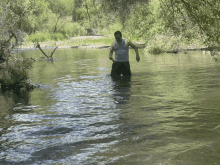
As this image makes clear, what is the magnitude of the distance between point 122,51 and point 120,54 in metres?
0.19

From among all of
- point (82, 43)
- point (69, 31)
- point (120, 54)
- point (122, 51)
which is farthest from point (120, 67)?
point (69, 31)

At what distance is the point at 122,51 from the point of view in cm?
1368

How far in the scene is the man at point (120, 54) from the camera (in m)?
13.4

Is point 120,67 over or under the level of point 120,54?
under

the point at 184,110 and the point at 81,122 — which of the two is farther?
the point at 184,110

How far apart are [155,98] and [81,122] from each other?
3333mm

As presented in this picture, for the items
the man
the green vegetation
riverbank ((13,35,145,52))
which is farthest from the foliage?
riverbank ((13,35,145,52))

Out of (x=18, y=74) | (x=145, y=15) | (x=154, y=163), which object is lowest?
(x=154, y=163)

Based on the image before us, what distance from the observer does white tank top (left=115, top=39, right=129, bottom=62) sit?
13.5 meters

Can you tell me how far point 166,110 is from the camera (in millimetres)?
8547

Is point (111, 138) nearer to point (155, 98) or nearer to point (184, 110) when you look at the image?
point (184, 110)

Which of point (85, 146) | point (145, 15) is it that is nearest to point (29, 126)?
point (85, 146)

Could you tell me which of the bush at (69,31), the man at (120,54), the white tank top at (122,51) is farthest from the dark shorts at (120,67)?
the bush at (69,31)

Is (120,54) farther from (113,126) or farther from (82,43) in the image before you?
(82,43)
